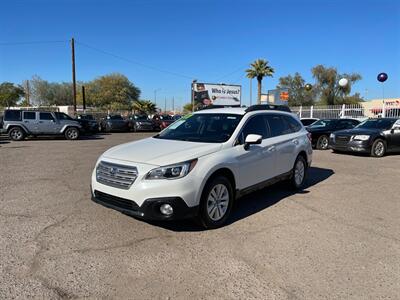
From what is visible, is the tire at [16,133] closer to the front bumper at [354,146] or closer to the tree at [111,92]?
the front bumper at [354,146]

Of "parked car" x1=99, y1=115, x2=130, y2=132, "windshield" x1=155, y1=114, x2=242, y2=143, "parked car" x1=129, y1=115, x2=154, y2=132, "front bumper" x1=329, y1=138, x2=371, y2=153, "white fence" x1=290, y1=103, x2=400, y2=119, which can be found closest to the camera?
"windshield" x1=155, y1=114, x2=242, y2=143

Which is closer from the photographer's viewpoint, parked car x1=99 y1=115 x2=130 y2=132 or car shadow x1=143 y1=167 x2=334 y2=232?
car shadow x1=143 y1=167 x2=334 y2=232

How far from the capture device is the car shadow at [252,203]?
4.90 meters

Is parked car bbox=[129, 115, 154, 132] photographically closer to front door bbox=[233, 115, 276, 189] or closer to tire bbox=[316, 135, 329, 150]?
tire bbox=[316, 135, 329, 150]

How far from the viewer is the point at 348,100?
63031 mm

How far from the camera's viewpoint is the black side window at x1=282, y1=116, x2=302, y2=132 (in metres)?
7.12

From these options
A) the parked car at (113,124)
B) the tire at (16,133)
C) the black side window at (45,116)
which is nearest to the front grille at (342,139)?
the black side window at (45,116)

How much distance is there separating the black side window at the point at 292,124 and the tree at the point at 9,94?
271 feet

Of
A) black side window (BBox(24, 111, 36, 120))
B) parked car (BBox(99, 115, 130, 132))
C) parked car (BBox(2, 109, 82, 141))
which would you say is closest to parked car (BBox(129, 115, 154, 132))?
parked car (BBox(99, 115, 130, 132))

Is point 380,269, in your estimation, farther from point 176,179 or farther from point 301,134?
point 301,134

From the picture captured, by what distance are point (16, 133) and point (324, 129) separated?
16.2 meters

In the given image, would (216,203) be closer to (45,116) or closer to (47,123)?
(47,123)

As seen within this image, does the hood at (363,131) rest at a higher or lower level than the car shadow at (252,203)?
higher

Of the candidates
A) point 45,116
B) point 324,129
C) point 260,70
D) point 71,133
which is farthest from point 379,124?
point 260,70
